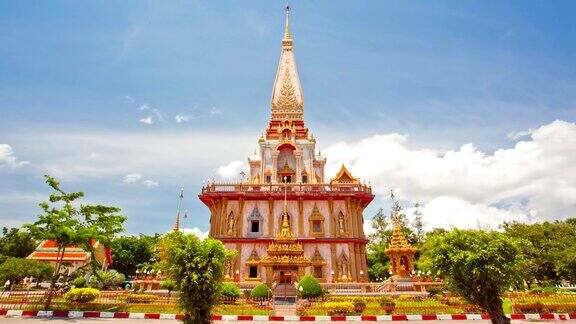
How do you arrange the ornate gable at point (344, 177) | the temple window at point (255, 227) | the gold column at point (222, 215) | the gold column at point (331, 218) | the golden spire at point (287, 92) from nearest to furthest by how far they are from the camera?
the gold column at point (331, 218) < the gold column at point (222, 215) < the temple window at point (255, 227) < the ornate gable at point (344, 177) < the golden spire at point (287, 92)

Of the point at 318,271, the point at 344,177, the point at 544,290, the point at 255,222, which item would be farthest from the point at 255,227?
the point at 544,290

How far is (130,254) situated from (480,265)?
5295 cm

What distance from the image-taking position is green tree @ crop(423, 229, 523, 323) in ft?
46.2

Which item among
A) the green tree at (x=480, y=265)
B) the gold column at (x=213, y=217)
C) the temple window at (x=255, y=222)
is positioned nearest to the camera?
the green tree at (x=480, y=265)

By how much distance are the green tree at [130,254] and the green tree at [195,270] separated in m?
45.3

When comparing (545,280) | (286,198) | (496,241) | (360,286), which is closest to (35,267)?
(286,198)

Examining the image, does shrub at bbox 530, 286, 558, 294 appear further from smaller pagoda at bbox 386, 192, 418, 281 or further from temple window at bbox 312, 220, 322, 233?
temple window at bbox 312, 220, 322, 233

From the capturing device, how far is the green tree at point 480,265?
1409cm

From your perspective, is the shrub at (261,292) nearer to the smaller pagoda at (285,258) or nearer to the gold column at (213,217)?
the smaller pagoda at (285,258)

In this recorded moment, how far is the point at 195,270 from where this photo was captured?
13516mm

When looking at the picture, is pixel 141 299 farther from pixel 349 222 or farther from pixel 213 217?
pixel 349 222

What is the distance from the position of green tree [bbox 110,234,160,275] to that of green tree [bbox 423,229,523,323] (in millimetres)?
48866

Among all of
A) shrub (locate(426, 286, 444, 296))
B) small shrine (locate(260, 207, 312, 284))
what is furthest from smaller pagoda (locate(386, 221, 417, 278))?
small shrine (locate(260, 207, 312, 284))

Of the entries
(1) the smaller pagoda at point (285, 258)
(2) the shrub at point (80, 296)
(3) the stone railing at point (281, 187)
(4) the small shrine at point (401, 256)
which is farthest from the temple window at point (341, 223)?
(2) the shrub at point (80, 296)
